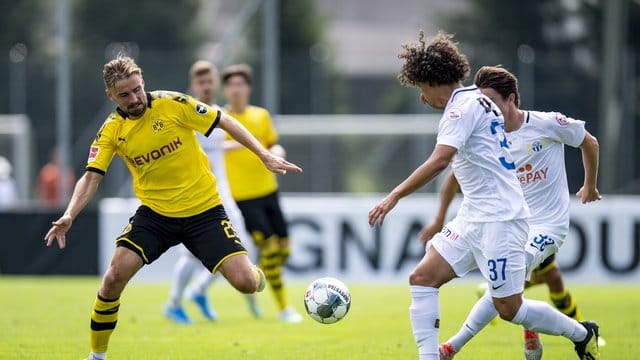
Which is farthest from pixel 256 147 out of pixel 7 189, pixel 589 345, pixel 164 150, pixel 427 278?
pixel 7 189

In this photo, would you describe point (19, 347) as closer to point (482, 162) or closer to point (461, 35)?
point (482, 162)

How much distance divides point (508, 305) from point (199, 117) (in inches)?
96.3

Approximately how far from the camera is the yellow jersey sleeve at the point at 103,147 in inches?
275

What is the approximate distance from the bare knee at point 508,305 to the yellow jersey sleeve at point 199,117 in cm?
226

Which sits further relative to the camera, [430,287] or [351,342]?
[351,342]

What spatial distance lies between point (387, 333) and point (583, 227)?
20.6ft

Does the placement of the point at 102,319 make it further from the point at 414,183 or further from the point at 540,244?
the point at 540,244

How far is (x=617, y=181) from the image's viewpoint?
1650 cm

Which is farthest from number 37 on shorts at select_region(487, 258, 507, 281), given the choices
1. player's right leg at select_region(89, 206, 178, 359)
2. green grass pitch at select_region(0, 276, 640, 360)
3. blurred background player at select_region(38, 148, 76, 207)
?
blurred background player at select_region(38, 148, 76, 207)

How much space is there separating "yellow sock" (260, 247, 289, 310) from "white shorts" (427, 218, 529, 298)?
4279 millimetres

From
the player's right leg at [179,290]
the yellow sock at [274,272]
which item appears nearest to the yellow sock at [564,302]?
the yellow sock at [274,272]

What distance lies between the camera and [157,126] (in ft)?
23.1

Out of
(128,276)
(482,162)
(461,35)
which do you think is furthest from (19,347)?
(461,35)

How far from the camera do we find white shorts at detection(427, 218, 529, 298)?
620cm
